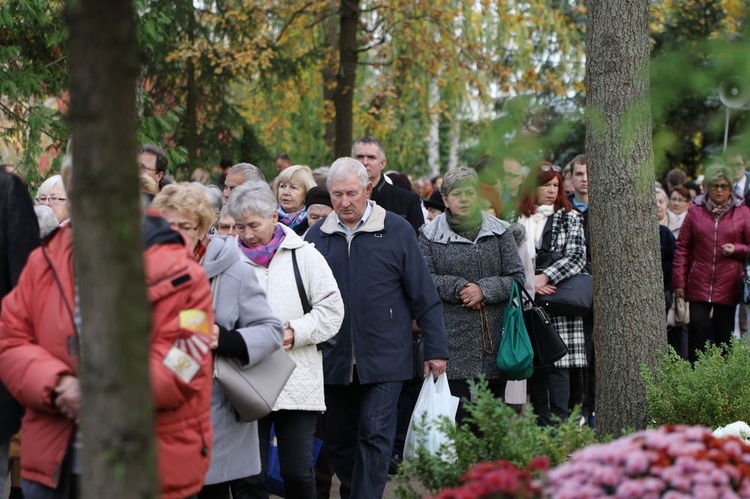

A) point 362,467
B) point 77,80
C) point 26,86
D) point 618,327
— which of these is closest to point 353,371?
point 362,467

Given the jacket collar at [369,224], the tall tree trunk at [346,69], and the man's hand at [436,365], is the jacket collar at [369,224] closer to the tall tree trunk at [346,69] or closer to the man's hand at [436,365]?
the man's hand at [436,365]

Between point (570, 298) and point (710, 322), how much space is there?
2.36 meters

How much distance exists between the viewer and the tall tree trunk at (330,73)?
20.0 meters

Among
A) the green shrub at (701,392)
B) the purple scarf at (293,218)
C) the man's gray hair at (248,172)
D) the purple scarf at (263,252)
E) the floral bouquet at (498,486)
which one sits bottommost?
the green shrub at (701,392)

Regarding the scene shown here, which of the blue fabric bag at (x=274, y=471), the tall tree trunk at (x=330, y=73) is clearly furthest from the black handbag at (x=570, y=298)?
the tall tree trunk at (x=330, y=73)

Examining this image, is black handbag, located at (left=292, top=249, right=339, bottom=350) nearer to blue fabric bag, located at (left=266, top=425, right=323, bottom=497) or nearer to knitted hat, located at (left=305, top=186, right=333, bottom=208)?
blue fabric bag, located at (left=266, top=425, right=323, bottom=497)

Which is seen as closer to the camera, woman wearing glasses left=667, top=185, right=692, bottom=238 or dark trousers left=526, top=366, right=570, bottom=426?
dark trousers left=526, top=366, right=570, bottom=426

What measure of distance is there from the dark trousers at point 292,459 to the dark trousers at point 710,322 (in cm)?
574

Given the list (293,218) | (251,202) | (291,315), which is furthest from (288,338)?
(293,218)

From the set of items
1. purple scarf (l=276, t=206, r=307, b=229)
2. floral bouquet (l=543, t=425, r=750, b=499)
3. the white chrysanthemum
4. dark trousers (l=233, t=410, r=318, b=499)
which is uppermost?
purple scarf (l=276, t=206, r=307, b=229)

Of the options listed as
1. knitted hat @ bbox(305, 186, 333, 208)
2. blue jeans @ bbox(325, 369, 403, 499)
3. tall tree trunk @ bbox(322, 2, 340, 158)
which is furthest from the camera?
tall tree trunk @ bbox(322, 2, 340, 158)

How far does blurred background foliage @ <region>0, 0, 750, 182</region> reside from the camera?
13.2 feet

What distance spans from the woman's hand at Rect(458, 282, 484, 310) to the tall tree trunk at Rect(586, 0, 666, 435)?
3.39 feet

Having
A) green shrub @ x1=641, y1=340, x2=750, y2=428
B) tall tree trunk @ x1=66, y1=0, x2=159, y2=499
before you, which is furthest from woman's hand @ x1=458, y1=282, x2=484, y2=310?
tall tree trunk @ x1=66, y1=0, x2=159, y2=499
